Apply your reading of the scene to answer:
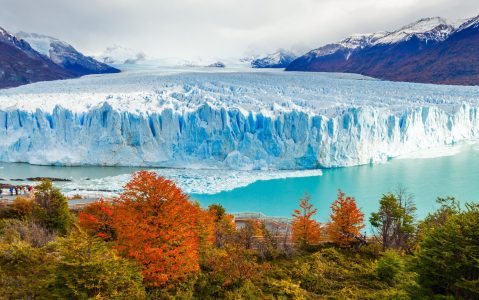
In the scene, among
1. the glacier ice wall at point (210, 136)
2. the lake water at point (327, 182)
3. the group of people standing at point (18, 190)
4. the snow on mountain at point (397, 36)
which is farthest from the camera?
the snow on mountain at point (397, 36)

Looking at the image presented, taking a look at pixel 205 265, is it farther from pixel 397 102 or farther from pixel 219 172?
pixel 397 102

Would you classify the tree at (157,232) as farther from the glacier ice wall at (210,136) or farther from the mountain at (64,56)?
the mountain at (64,56)

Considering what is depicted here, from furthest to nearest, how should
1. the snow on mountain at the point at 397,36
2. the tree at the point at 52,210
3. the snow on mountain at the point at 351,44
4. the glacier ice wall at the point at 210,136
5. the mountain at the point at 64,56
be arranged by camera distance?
the snow on mountain at the point at 351,44 < the mountain at the point at 64,56 < the snow on mountain at the point at 397,36 < the glacier ice wall at the point at 210,136 < the tree at the point at 52,210

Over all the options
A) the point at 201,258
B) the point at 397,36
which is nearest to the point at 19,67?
the point at 201,258

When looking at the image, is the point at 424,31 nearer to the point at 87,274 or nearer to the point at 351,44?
the point at 351,44

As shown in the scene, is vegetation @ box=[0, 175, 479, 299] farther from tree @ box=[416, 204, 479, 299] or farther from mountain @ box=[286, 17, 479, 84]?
mountain @ box=[286, 17, 479, 84]

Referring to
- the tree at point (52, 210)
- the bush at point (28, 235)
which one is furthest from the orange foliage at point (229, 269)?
the tree at point (52, 210)

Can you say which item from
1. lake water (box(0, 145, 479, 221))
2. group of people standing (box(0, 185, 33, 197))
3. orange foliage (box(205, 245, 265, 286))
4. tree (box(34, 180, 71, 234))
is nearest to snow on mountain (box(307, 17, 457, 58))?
lake water (box(0, 145, 479, 221))
